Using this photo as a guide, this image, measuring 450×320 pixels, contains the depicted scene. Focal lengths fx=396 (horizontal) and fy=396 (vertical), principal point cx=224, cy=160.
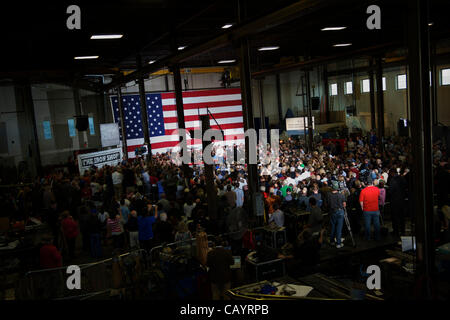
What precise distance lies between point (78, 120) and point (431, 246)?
19.1m

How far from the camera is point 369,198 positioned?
383 inches

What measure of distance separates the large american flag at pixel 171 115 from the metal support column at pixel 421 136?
20.5 m

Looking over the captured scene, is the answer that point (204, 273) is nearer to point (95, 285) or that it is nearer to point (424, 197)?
point (95, 285)

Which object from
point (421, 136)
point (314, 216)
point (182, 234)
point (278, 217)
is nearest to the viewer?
point (421, 136)

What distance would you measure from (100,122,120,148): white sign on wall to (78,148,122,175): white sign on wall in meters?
1.40

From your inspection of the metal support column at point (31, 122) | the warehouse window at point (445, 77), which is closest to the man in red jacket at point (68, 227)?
the metal support column at point (31, 122)

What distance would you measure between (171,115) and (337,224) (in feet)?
64.0

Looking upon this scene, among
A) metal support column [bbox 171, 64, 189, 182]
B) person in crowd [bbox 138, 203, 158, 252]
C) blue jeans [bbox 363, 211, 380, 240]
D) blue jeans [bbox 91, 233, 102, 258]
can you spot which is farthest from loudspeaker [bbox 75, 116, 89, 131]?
blue jeans [bbox 363, 211, 380, 240]

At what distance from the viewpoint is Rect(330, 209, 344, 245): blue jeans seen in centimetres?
972

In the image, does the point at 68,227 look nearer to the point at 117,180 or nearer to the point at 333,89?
the point at 117,180

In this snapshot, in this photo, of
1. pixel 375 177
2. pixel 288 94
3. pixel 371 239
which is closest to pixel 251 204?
pixel 371 239

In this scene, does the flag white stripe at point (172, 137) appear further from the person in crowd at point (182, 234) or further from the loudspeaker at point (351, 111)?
the person in crowd at point (182, 234)

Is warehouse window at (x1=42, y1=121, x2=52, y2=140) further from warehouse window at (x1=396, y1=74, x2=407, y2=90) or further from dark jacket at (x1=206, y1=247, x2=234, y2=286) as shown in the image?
warehouse window at (x1=396, y1=74, x2=407, y2=90)

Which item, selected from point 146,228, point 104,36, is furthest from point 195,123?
point 146,228
